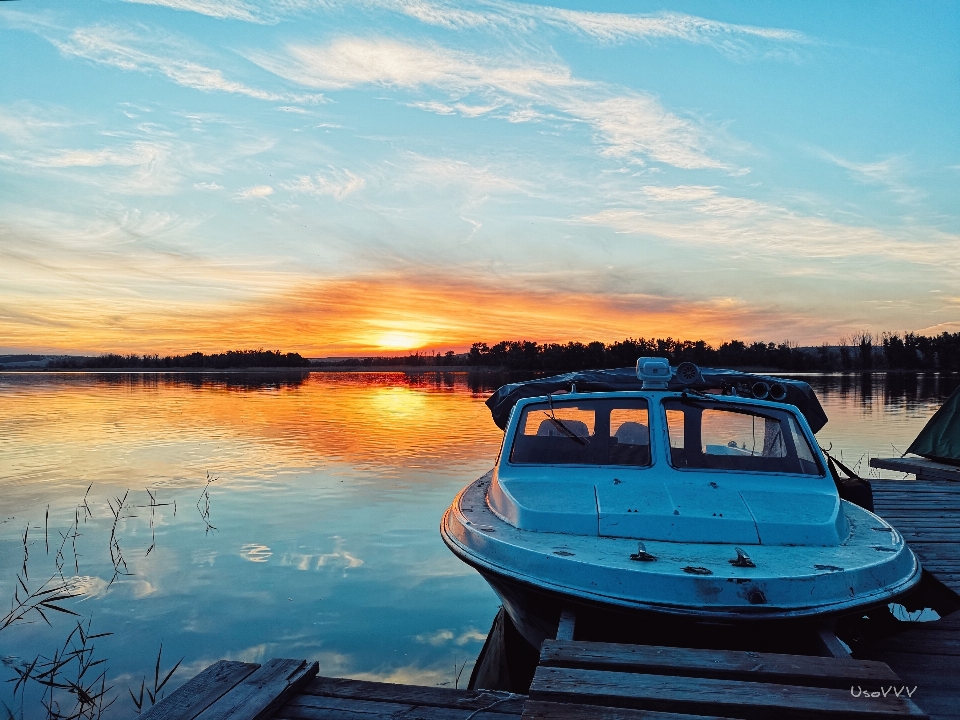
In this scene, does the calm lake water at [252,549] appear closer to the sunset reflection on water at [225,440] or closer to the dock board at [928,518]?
the sunset reflection on water at [225,440]

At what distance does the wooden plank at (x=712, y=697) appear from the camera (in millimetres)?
3021

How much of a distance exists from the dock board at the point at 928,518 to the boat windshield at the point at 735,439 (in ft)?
7.19

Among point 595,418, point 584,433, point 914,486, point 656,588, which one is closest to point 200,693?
point 656,588

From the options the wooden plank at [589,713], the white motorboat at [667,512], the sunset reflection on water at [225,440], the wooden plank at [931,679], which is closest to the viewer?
the wooden plank at [589,713]

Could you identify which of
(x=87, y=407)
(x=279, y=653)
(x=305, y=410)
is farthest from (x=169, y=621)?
(x=87, y=407)

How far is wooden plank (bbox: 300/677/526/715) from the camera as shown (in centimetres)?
373

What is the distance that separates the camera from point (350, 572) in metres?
9.55

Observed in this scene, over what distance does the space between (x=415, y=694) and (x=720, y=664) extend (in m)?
1.71

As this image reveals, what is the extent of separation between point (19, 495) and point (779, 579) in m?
15.0

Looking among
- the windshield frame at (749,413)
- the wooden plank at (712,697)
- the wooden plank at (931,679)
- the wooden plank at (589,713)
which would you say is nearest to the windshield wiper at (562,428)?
the windshield frame at (749,413)

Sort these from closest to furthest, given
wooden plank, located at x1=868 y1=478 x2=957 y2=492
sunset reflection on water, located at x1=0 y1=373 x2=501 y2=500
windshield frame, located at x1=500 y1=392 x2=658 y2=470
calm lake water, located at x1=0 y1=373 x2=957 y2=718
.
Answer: windshield frame, located at x1=500 y1=392 x2=658 y2=470
calm lake water, located at x1=0 y1=373 x2=957 y2=718
wooden plank, located at x1=868 y1=478 x2=957 y2=492
sunset reflection on water, located at x1=0 y1=373 x2=501 y2=500

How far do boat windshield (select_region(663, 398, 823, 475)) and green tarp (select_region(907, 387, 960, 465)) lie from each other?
10.3m

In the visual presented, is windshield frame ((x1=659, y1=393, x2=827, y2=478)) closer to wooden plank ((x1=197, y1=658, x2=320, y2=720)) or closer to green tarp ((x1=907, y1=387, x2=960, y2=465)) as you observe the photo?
wooden plank ((x1=197, y1=658, x2=320, y2=720))

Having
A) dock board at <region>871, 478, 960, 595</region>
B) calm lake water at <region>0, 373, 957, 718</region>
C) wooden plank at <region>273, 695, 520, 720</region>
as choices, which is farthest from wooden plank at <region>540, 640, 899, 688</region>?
dock board at <region>871, 478, 960, 595</region>
